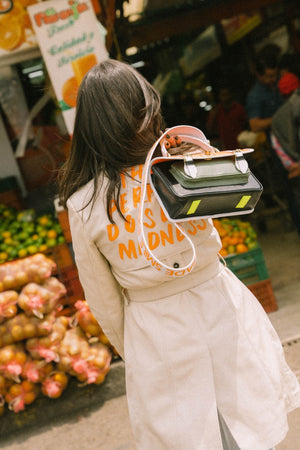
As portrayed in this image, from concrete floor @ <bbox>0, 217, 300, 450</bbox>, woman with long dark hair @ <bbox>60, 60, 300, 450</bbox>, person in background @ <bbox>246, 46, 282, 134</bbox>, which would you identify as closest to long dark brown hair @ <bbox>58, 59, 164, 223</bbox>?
woman with long dark hair @ <bbox>60, 60, 300, 450</bbox>

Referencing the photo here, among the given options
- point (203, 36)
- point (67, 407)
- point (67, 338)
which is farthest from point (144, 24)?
point (67, 407)

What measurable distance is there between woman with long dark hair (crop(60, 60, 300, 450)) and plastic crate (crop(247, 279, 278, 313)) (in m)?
2.59

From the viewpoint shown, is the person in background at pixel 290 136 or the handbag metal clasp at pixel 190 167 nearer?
the handbag metal clasp at pixel 190 167

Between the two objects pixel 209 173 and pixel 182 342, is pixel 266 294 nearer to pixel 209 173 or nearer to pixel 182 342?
pixel 182 342

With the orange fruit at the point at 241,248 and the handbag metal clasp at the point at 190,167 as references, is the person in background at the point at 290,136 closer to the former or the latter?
the orange fruit at the point at 241,248

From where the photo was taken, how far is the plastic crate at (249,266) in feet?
14.6

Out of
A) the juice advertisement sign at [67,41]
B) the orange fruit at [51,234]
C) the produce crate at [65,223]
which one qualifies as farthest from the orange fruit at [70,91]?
the orange fruit at [51,234]

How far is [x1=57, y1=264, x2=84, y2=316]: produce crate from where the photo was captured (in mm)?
4395

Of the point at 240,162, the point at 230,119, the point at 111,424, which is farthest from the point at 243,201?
the point at 230,119

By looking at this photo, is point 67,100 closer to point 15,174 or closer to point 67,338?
point 67,338

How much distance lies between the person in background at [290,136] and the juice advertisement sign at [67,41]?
73.7 inches

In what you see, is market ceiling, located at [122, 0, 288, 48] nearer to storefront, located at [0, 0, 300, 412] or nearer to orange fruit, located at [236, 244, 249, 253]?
storefront, located at [0, 0, 300, 412]

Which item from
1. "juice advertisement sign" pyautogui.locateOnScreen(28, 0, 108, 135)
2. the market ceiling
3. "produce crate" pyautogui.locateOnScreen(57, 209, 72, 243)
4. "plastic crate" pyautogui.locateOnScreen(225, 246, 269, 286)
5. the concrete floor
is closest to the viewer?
the concrete floor

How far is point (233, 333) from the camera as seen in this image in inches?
73.2
